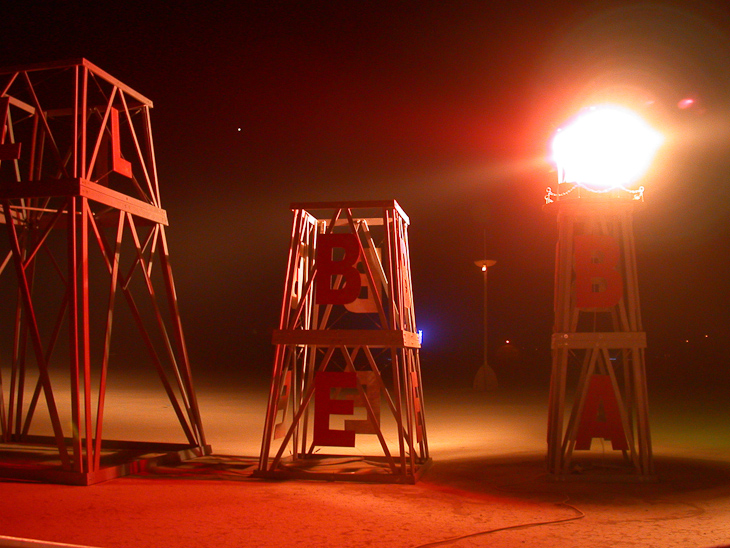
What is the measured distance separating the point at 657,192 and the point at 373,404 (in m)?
29.8

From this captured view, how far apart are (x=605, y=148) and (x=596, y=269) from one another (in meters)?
2.01

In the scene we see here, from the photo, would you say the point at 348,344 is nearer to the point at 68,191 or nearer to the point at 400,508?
the point at 400,508

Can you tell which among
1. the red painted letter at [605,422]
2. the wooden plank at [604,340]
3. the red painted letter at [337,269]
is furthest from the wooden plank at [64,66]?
the red painted letter at [605,422]

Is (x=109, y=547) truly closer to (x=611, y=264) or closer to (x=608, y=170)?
(x=611, y=264)

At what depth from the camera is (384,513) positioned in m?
7.96

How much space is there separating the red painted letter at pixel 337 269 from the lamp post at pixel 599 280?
3212 millimetres

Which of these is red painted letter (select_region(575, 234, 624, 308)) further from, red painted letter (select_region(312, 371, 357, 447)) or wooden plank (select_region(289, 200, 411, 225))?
red painted letter (select_region(312, 371, 357, 447))

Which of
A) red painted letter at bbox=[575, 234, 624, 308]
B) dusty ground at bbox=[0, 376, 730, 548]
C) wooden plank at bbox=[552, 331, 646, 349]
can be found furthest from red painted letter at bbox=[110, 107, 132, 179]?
wooden plank at bbox=[552, 331, 646, 349]

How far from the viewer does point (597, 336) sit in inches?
405

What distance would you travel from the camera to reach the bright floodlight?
35.4 feet

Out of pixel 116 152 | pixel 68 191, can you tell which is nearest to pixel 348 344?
pixel 68 191

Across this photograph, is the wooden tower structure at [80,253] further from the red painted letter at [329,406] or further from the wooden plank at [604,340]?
the wooden plank at [604,340]

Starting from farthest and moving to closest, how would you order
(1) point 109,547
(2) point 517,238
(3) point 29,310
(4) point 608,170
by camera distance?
(2) point 517,238, (4) point 608,170, (3) point 29,310, (1) point 109,547

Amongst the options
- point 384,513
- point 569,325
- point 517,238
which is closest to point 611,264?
point 569,325
